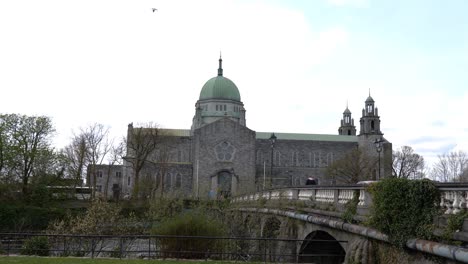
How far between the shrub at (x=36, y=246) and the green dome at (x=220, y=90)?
68.0 m

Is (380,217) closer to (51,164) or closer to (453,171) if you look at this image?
(51,164)

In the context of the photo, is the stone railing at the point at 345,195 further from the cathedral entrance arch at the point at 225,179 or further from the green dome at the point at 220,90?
the green dome at the point at 220,90

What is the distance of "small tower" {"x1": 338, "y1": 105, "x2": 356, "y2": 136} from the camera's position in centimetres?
10775

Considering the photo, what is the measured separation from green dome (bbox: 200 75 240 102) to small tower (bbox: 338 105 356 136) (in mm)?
29157

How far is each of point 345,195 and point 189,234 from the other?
21.3 feet

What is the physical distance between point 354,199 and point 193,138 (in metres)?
63.9

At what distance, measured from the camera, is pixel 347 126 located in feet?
356

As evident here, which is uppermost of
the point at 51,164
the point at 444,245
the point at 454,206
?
the point at 51,164

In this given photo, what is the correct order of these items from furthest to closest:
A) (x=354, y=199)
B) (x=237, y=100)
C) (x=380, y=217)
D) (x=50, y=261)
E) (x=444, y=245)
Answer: (x=237, y=100) < (x=50, y=261) < (x=354, y=199) < (x=380, y=217) < (x=444, y=245)

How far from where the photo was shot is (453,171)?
95.1 m

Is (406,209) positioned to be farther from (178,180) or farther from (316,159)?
(316,159)

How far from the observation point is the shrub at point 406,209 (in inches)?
374

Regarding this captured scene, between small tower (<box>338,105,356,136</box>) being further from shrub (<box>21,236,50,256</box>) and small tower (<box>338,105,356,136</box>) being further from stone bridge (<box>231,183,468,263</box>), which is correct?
shrub (<box>21,236,50,256</box>)

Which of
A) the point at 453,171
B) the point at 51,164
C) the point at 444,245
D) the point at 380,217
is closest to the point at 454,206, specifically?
the point at 444,245
